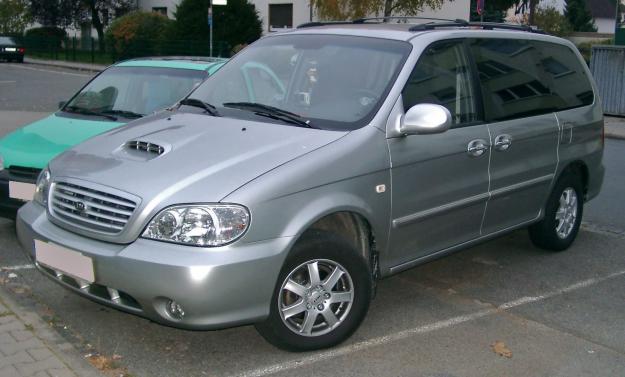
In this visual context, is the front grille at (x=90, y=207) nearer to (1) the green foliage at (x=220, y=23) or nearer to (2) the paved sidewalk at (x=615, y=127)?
(2) the paved sidewalk at (x=615, y=127)

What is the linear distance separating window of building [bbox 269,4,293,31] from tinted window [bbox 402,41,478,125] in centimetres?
3242

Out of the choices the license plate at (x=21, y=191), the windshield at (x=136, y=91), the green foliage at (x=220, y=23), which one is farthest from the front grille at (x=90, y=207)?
the green foliage at (x=220, y=23)

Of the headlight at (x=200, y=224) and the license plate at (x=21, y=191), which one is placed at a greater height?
the headlight at (x=200, y=224)

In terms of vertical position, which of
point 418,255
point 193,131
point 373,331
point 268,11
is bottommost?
point 373,331

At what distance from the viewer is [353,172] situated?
429 centimetres

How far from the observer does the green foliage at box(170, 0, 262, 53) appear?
1382 inches

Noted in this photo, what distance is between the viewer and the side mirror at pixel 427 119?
173 inches

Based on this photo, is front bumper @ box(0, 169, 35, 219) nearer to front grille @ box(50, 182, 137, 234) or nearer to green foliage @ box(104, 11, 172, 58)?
front grille @ box(50, 182, 137, 234)

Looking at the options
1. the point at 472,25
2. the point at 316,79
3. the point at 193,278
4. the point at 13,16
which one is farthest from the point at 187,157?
the point at 13,16

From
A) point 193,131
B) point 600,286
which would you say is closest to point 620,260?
point 600,286

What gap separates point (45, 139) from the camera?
6.35 m

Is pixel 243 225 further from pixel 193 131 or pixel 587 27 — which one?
pixel 587 27

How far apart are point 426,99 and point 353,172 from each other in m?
0.87

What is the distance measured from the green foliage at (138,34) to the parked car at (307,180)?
31748mm
